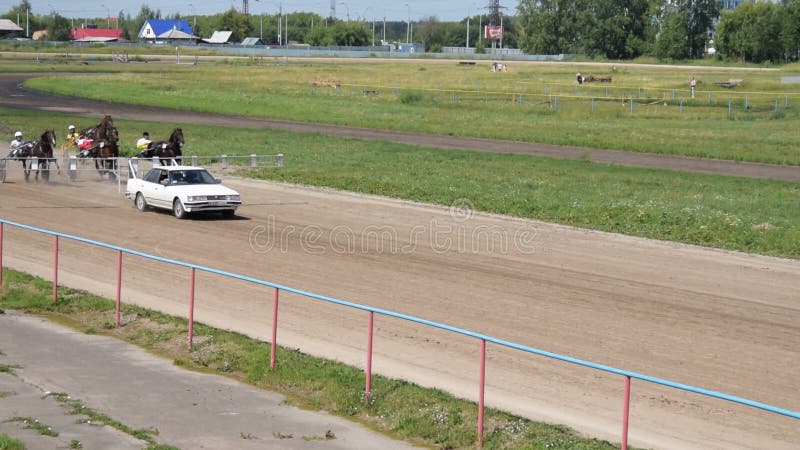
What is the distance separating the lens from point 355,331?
17234 millimetres

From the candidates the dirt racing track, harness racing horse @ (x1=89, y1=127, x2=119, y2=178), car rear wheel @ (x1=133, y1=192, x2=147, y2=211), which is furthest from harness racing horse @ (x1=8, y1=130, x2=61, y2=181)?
car rear wheel @ (x1=133, y1=192, x2=147, y2=211)

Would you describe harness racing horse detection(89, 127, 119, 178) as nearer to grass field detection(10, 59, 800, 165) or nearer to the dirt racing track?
the dirt racing track

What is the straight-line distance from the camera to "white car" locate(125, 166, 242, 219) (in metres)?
28.6

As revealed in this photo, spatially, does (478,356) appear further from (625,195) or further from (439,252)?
(625,195)

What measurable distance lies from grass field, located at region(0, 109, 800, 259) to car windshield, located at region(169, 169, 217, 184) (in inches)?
232

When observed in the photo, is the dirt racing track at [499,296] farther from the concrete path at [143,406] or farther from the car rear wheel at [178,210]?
the concrete path at [143,406]

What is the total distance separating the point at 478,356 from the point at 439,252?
8654 mm

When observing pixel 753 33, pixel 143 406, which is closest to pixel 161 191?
pixel 143 406

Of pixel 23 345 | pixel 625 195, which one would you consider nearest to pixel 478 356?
pixel 23 345

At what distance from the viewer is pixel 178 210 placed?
29047 mm

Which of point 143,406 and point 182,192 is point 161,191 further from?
point 143,406

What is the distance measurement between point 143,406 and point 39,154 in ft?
81.6

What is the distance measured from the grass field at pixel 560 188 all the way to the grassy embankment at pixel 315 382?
13775 millimetres

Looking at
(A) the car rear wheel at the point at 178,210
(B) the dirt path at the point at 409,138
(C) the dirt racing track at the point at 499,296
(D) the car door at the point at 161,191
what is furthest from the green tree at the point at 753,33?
(A) the car rear wheel at the point at 178,210
